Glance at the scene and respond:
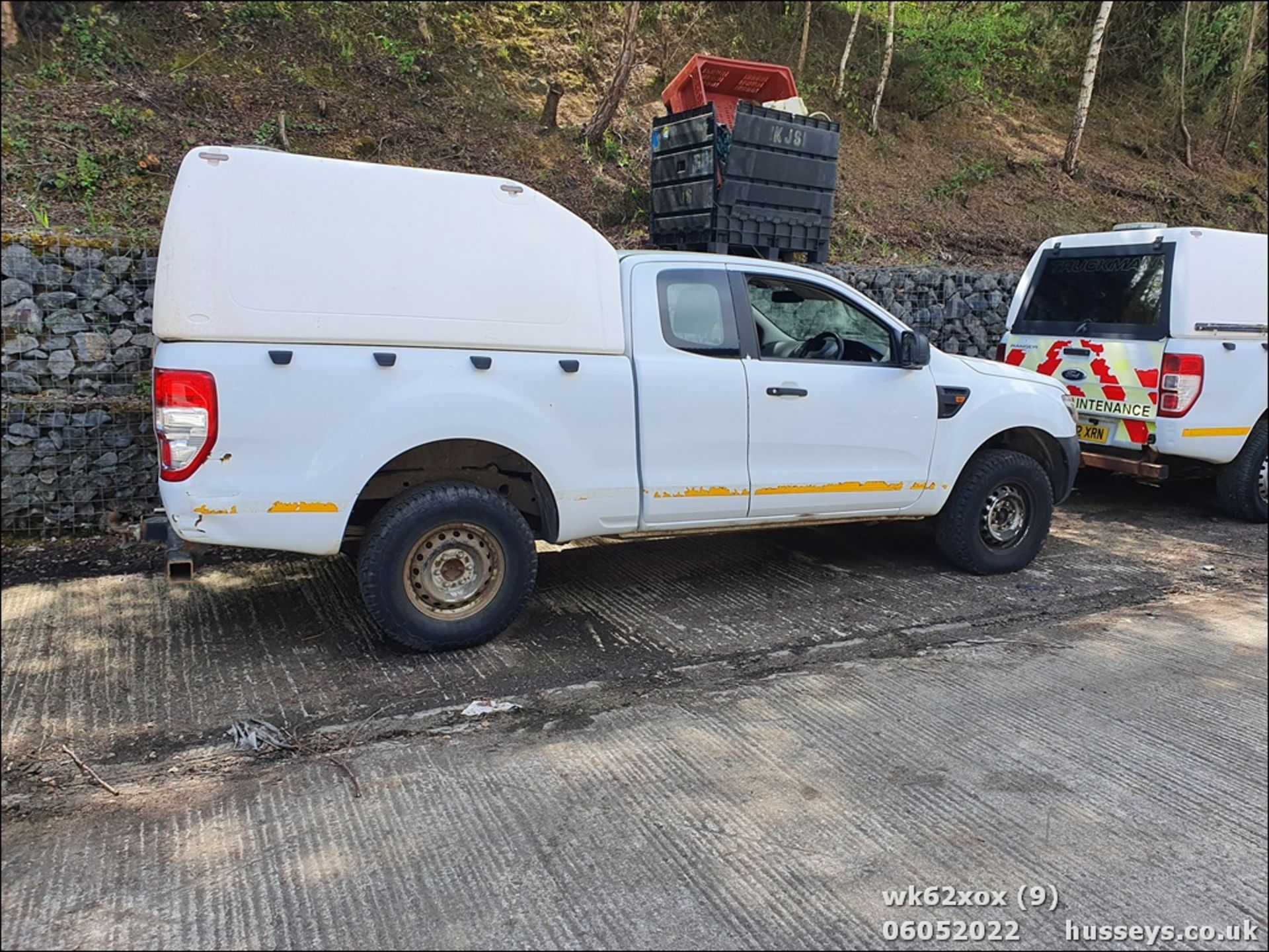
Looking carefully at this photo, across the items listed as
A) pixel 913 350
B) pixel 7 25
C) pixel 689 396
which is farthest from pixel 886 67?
pixel 7 25

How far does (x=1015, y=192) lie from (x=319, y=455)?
12698 mm

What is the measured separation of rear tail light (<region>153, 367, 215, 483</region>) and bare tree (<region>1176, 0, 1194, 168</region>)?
1684 cm

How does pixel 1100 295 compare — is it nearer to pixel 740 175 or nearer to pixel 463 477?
pixel 740 175

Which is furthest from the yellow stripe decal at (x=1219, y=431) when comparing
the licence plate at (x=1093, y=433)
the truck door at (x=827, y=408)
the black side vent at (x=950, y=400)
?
the truck door at (x=827, y=408)

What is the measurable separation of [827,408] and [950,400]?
92cm

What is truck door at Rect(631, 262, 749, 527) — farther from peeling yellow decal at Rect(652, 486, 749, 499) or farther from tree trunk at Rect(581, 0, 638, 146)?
tree trunk at Rect(581, 0, 638, 146)

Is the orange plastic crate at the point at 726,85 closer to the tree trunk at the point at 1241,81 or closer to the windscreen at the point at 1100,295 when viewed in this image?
the windscreen at the point at 1100,295

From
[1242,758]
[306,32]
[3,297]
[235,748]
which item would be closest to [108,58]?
[306,32]

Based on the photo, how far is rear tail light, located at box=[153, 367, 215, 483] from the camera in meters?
3.86

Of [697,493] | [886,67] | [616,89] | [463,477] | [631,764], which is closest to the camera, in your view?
[631,764]

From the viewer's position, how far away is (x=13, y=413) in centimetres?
596

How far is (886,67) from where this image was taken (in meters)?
13.3

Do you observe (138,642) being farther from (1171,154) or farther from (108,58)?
(1171,154)

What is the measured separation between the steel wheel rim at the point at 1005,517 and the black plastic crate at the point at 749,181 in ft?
8.85
